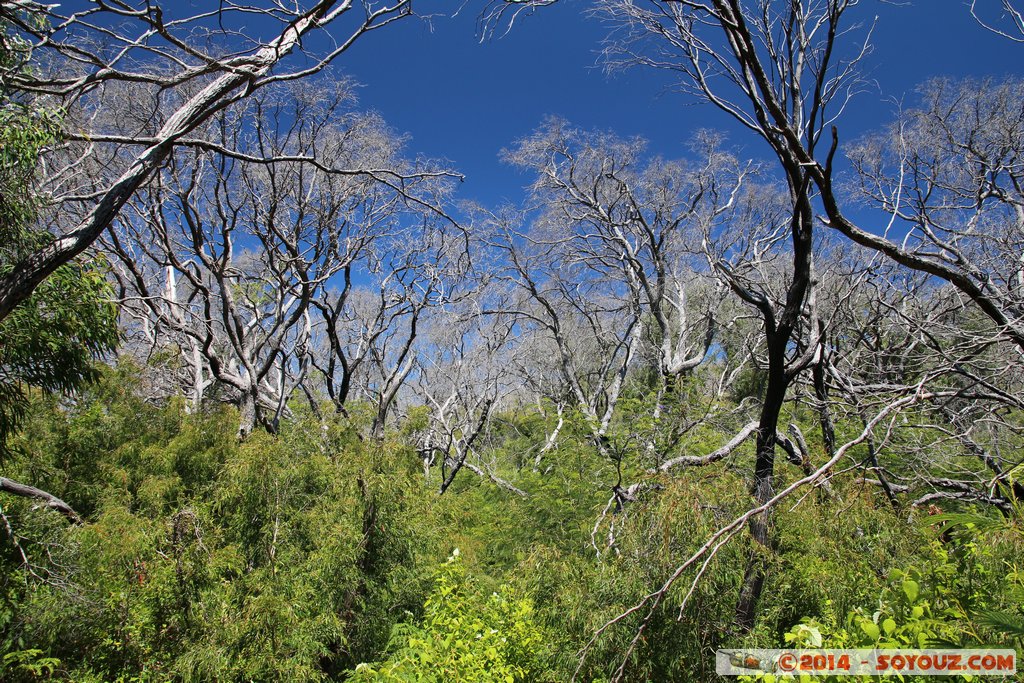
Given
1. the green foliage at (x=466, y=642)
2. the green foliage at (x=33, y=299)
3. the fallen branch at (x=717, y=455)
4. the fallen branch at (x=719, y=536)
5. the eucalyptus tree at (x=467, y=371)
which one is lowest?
the green foliage at (x=466, y=642)

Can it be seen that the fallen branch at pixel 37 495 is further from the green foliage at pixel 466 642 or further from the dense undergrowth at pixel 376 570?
the green foliage at pixel 466 642

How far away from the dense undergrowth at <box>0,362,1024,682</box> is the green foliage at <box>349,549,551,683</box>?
0.9 inches

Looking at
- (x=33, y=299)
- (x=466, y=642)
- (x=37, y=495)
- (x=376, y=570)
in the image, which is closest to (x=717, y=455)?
(x=466, y=642)

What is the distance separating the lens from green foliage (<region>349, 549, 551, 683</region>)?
13.6 ft

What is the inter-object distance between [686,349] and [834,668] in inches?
469

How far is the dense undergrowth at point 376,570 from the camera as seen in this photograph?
3.70m

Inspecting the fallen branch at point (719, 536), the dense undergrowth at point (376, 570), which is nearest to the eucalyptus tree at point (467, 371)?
the dense undergrowth at point (376, 570)

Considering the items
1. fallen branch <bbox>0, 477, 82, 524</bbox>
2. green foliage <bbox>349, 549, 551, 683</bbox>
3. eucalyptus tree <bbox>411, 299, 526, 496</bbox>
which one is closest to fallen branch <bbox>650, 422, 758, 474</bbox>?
green foliage <bbox>349, 549, 551, 683</bbox>

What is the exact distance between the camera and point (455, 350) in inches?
715

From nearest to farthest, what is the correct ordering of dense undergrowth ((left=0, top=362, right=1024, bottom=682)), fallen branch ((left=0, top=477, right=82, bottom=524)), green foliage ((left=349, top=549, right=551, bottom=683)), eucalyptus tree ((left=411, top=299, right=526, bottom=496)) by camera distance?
1. dense undergrowth ((left=0, top=362, right=1024, bottom=682))
2. green foliage ((left=349, top=549, right=551, bottom=683))
3. fallen branch ((left=0, top=477, right=82, bottom=524))
4. eucalyptus tree ((left=411, top=299, right=526, bottom=496))

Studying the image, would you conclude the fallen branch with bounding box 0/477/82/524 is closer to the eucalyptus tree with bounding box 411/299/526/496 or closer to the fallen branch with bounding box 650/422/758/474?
the fallen branch with bounding box 650/422/758/474

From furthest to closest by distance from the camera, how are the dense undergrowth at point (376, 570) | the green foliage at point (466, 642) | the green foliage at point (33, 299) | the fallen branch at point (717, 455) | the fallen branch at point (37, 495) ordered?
the fallen branch at point (717, 455), the fallen branch at point (37, 495), the green foliage at point (466, 642), the dense undergrowth at point (376, 570), the green foliage at point (33, 299)

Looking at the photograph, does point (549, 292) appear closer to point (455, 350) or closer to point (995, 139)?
point (455, 350)

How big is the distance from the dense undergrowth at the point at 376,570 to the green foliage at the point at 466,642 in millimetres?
22
